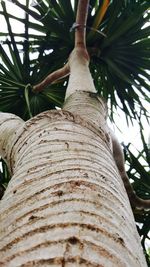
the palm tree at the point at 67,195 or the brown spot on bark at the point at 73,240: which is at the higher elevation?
the palm tree at the point at 67,195

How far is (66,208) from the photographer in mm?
651

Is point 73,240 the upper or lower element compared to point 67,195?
lower

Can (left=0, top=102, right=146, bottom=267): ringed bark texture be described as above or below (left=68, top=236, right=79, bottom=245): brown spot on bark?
above

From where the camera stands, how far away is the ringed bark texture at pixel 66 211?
0.55m

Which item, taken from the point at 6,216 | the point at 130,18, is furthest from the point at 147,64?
the point at 6,216

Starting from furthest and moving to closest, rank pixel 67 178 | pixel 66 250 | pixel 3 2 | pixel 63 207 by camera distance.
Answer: pixel 3 2 < pixel 67 178 < pixel 63 207 < pixel 66 250

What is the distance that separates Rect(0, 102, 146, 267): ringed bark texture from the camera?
0.55 m

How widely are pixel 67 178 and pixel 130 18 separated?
2.46m

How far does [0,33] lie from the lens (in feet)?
10.5

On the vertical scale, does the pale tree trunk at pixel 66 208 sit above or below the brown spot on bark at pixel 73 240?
above

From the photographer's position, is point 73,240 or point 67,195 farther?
point 67,195

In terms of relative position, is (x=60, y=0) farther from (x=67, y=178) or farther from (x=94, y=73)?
(x=67, y=178)

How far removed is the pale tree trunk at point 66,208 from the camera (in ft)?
1.80

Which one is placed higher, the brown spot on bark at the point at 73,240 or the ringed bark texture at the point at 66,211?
the ringed bark texture at the point at 66,211
